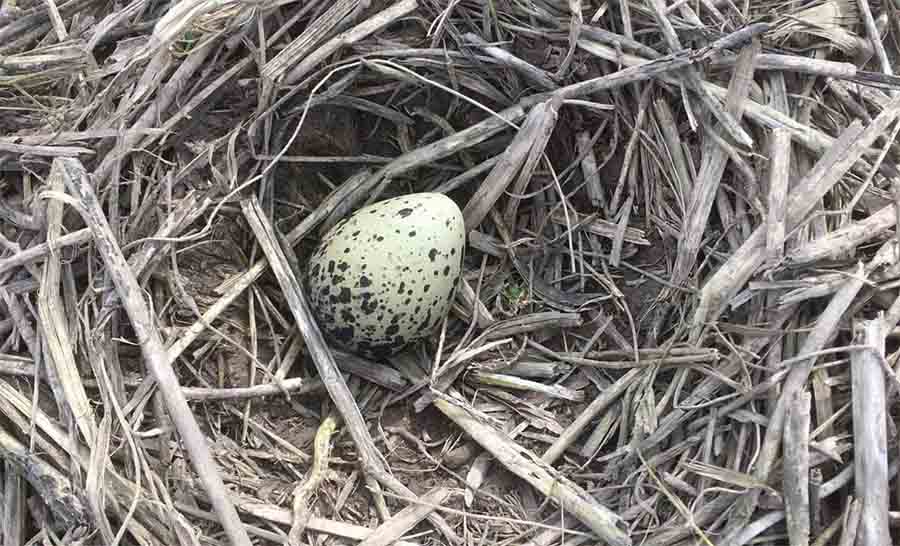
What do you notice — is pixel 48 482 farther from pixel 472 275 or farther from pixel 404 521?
pixel 472 275

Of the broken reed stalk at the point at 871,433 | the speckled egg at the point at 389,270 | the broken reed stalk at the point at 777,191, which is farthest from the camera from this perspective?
the speckled egg at the point at 389,270

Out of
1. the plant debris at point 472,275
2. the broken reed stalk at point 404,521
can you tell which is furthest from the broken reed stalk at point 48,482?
the broken reed stalk at point 404,521

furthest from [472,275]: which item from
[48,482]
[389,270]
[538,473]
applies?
[48,482]

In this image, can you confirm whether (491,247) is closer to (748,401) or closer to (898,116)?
(748,401)

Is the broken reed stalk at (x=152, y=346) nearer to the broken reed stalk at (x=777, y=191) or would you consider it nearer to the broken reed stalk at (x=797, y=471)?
the broken reed stalk at (x=797, y=471)

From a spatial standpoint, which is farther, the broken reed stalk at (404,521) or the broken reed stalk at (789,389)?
the broken reed stalk at (404,521)

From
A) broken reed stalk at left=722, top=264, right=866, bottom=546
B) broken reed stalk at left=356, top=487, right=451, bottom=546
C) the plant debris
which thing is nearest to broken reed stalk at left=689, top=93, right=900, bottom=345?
the plant debris
